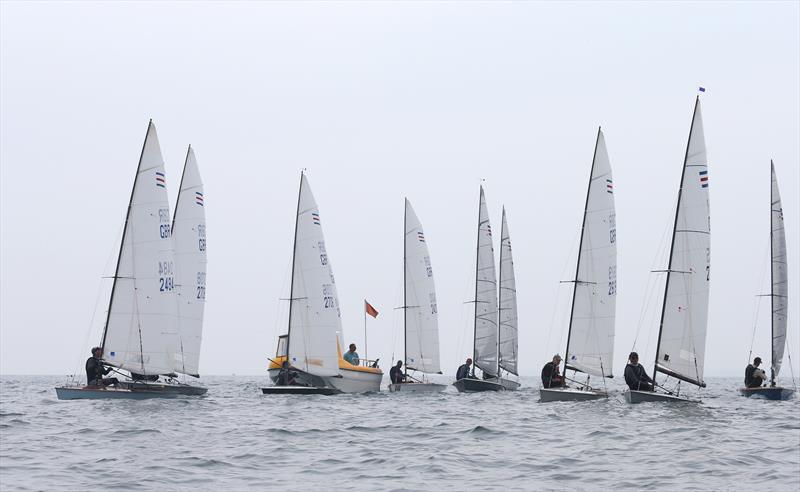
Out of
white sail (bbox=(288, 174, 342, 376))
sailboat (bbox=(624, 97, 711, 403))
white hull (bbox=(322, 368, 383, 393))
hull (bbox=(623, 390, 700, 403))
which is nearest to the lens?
hull (bbox=(623, 390, 700, 403))

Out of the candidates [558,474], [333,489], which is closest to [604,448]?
[558,474]

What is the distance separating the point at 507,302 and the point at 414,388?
8055 millimetres

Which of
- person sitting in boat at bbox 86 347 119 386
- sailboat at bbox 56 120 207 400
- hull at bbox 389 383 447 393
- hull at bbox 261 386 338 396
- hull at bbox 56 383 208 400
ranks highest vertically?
sailboat at bbox 56 120 207 400

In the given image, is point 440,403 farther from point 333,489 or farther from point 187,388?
point 333,489

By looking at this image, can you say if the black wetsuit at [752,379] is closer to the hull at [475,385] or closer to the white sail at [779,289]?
the white sail at [779,289]

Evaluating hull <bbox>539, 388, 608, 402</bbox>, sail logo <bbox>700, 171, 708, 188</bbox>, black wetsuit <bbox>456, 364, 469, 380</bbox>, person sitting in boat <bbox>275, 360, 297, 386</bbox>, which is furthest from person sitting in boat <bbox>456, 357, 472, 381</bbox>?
sail logo <bbox>700, 171, 708, 188</bbox>

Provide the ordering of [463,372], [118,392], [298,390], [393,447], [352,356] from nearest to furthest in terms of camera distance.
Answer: [393,447] → [118,392] → [298,390] → [352,356] → [463,372]

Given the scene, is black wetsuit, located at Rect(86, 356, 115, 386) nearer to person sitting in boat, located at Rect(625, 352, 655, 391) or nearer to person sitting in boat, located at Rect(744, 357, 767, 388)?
person sitting in boat, located at Rect(625, 352, 655, 391)

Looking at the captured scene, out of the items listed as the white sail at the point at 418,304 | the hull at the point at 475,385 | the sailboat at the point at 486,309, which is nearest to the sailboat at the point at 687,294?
the hull at the point at 475,385

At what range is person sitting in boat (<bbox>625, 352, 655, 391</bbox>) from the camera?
29.3 metres

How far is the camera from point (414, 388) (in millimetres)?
43094

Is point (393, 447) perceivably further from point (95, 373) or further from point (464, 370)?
point (464, 370)

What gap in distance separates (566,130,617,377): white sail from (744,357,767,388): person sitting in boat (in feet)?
28.0

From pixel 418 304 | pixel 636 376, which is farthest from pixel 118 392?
pixel 418 304
